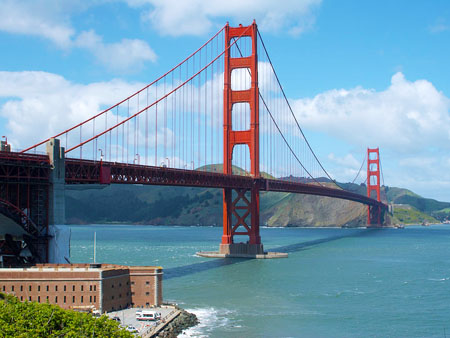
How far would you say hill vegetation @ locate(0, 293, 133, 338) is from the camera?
26.8m

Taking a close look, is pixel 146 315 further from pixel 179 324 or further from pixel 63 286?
pixel 63 286

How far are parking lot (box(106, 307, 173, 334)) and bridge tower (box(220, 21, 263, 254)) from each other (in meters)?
36.9

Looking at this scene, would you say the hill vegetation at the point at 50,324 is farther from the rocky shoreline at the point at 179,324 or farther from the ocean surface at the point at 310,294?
the ocean surface at the point at 310,294

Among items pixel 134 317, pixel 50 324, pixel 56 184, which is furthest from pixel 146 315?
pixel 56 184

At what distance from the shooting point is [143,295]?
4053cm

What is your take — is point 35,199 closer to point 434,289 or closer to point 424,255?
point 434,289

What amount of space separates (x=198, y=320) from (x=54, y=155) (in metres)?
15.0

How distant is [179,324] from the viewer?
118ft

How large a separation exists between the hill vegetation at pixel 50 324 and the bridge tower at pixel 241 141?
47544 mm

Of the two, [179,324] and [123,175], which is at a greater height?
[123,175]

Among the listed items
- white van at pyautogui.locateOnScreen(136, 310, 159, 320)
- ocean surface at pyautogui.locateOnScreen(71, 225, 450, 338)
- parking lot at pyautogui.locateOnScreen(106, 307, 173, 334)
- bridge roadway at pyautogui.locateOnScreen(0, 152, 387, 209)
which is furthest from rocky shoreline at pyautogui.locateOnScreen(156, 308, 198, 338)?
bridge roadway at pyautogui.locateOnScreen(0, 152, 387, 209)

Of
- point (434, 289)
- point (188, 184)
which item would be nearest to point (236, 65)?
point (188, 184)

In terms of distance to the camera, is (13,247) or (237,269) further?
(237,269)

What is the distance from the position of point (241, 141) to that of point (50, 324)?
5272cm
